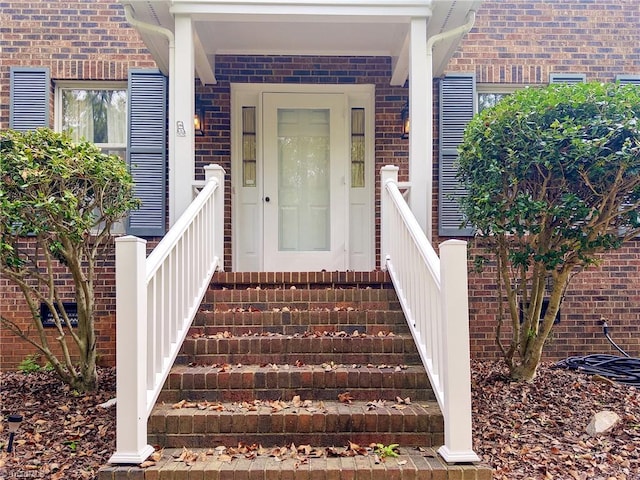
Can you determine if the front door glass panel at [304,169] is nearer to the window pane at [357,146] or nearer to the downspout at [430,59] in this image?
the window pane at [357,146]

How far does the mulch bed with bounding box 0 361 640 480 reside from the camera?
118 inches

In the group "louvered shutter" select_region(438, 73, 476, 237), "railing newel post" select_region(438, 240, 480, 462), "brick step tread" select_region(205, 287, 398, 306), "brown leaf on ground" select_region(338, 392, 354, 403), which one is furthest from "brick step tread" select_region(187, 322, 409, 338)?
"louvered shutter" select_region(438, 73, 476, 237)

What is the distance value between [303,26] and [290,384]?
315 cm

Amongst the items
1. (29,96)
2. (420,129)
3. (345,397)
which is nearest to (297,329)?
(345,397)

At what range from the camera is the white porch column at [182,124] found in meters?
4.30

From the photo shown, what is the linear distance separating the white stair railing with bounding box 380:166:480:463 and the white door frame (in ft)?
6.74

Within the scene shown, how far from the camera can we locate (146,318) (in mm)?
2836

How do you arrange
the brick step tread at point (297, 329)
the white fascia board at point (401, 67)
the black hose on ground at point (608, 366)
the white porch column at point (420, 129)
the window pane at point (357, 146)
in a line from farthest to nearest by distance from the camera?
the window pane at point (357, 146), the white fascia board at point (401, 67), the black hose on ground at point (608, 366), the white porch column at point (420, 129), the brick step tread at point (297, 329)

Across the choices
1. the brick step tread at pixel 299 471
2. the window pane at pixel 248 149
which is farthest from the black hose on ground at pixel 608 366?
the window pane at pixel 248 149

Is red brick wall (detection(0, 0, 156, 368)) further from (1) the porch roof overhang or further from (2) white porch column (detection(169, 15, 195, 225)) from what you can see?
(2) white porch column (detection(169, 15, 195, 225))

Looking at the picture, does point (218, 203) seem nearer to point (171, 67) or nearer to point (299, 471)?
point (171, 67)

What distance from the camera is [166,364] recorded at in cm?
309

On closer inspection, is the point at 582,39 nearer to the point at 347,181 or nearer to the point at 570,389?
the point at 347,181

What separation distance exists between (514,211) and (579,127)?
2.31ft
